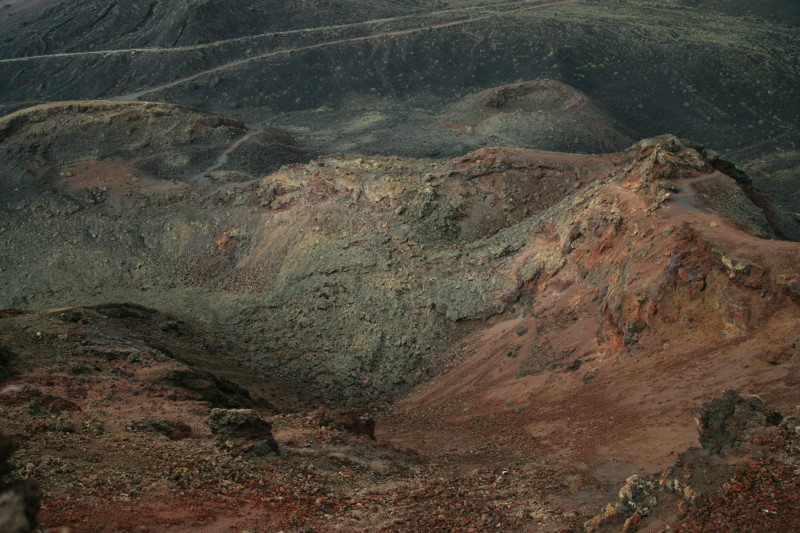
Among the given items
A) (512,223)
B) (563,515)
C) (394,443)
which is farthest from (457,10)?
(563,515)

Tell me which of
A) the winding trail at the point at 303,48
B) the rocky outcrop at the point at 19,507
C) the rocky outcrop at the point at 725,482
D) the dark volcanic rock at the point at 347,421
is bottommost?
the dark volcanic rock at the point at 347,421

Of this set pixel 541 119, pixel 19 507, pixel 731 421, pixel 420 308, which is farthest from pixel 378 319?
pixel 541 119

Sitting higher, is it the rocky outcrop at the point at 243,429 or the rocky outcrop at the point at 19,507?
the rocky outcrop at the point at 19,507

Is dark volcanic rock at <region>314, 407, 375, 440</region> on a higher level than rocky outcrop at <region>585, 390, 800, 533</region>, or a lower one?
lower

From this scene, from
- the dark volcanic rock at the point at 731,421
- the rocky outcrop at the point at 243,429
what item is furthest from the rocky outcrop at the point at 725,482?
the rocky outcrop at the point at 243,429

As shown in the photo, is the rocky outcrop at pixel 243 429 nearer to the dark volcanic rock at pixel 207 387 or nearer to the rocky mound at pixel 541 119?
the dark volcanic rock at pixel 207 387

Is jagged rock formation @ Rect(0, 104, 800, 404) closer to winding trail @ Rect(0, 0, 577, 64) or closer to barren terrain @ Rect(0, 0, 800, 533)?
barren terrain @ Rect(0, 0, 800, 533)

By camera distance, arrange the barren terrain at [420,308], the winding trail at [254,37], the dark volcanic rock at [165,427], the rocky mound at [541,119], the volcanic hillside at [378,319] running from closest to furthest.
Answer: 1. the barren terrain at [420,308]
2. the volcanic hillside at [378,319]
3. the dark volcanic rock at [165,427]
4. the rocky mound at [541,119]
5. the winding trail at [254,37]

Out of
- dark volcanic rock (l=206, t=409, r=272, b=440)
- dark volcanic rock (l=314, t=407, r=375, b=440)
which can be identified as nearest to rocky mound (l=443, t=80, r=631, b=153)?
dark volcanic rock (l=314, t=407, r=375, b=440)

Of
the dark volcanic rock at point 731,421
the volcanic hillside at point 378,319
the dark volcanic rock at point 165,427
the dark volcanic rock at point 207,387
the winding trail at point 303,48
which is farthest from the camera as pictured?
the winding trail at point 303,48

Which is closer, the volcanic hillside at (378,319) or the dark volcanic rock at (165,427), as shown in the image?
the volcanic hillside at (378,319)
